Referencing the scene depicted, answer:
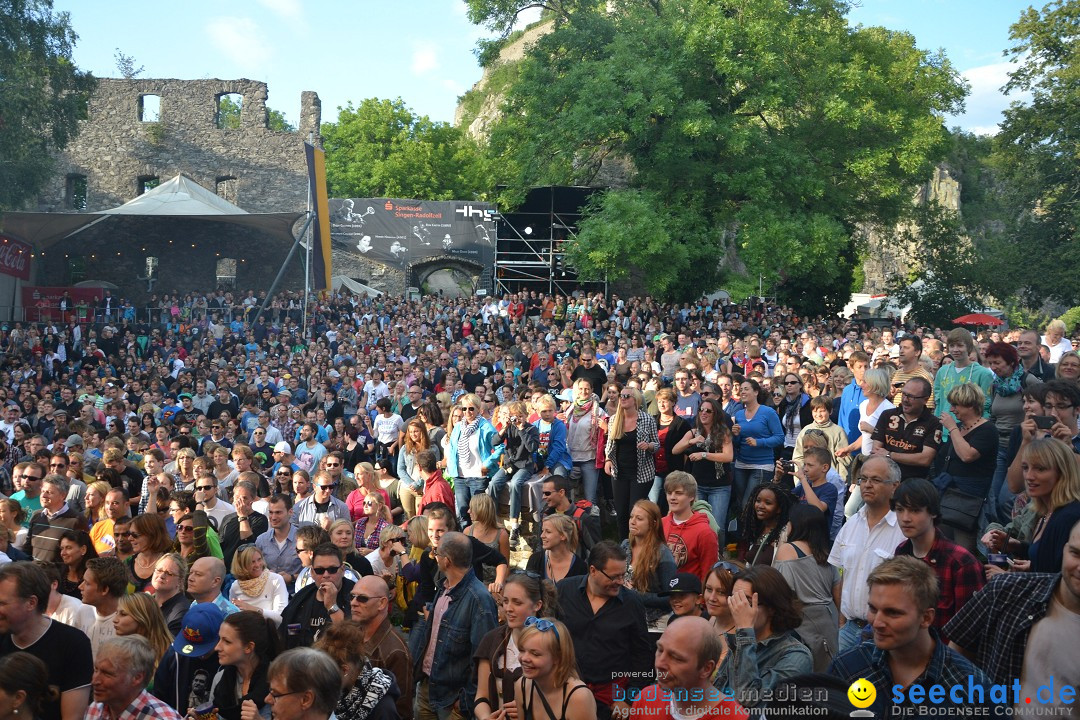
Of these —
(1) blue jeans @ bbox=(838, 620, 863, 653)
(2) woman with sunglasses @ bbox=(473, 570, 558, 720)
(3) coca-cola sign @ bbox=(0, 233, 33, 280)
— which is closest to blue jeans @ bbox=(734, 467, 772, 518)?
(1) blue jeans @ bbox=(838, 620, 863, 653)

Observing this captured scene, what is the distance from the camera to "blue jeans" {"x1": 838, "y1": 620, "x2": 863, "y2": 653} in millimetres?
4727

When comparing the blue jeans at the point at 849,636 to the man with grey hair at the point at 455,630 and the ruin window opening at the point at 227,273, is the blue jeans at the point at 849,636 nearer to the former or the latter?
the man with grey hair at the point at 455,630

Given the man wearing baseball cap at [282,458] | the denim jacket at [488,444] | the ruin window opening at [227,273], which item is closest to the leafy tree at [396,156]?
the ruin window opening at [227,273]

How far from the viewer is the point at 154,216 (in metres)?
25.8

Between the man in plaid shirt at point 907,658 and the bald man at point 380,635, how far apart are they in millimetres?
2284

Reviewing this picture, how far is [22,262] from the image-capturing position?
2756 centimetres

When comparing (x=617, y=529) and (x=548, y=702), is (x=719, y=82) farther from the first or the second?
(x=548, y=702)

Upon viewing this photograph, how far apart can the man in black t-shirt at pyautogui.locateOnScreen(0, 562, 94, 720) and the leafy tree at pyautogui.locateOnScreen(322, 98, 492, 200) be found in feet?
132

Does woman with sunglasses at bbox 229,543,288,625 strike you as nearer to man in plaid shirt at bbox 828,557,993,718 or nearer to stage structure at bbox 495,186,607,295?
man in plaid shirt at bbox 828,557,993,718

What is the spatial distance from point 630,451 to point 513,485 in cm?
123

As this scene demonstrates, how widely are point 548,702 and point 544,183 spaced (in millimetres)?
24448

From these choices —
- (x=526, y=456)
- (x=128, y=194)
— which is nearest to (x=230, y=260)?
(x=128, y=194)

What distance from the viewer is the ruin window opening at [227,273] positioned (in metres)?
36.0

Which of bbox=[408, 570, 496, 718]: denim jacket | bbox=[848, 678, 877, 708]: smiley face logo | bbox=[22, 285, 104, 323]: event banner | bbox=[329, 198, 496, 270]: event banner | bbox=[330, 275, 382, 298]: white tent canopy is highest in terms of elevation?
bbox=[329, 198, 496, 270]: event banner
